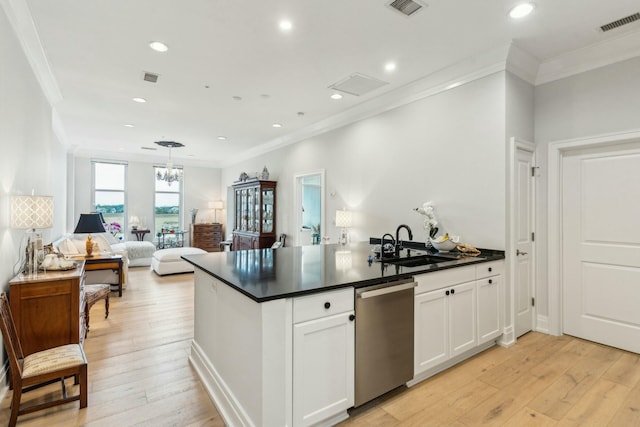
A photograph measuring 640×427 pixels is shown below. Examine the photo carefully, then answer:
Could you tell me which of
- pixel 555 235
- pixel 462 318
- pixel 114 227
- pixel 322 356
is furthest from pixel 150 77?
pixel 114 227

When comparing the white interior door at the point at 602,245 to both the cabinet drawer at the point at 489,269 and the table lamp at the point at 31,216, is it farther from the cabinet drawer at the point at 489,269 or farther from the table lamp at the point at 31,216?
the table lamp at the point at 31,216

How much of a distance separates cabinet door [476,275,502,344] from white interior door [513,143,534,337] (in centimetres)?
32

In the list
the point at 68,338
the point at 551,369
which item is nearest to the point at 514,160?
the point at 551,369

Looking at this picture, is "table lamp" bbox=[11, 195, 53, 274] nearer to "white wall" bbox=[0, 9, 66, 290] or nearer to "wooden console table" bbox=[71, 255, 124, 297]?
"white wall" bbox=[0, 9, 66, 290]

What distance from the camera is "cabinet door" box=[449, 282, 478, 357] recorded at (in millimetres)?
2637

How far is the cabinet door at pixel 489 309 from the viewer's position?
114 inches

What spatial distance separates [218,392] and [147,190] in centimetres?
835

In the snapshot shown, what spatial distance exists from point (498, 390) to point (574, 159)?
98.5 inches

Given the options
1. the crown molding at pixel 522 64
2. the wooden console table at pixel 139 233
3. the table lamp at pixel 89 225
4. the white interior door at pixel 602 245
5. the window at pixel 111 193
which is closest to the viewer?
the white interior door at pixel 602 245

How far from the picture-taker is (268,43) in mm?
3016

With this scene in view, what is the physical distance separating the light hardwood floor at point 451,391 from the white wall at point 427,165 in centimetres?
116

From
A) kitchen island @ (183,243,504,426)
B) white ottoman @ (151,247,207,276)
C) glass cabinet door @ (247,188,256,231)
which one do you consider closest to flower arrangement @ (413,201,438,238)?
kitchen island @ (183,243,504,426)

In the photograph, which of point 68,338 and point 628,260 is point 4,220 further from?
point 628,260

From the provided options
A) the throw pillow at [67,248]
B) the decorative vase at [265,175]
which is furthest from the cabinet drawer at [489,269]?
the throw pillow at [67,248]
